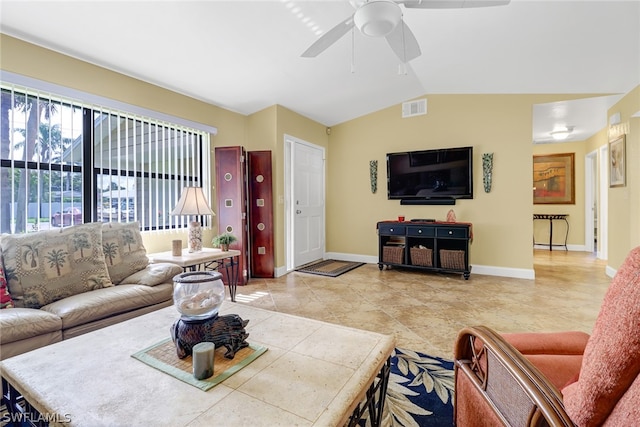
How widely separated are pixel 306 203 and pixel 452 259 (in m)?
2.50

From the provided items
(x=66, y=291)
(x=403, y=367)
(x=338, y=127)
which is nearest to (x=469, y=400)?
(x=403, y=367)

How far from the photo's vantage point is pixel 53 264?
82.7 inches

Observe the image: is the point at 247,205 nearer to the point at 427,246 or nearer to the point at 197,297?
the point at 427,246

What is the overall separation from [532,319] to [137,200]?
425cm

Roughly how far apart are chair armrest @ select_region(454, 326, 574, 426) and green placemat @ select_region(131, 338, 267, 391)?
843 millimetres

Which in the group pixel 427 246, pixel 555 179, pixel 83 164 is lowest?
pixel 427 246

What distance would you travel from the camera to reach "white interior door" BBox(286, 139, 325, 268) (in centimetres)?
495

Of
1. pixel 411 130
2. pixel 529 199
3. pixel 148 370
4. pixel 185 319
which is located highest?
pixel 411 130

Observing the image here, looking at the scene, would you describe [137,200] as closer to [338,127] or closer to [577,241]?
[338,127]

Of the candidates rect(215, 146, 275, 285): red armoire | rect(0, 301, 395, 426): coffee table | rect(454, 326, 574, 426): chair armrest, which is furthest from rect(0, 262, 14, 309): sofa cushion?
rect(454, 326, 574, 426): chair armrest

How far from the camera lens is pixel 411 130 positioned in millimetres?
5059

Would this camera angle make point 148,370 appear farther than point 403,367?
No

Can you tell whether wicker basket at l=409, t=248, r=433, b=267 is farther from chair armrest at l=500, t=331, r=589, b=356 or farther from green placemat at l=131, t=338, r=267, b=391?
green placemat at l=131, t=338, r=267, b=391

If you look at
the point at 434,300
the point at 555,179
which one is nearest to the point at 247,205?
the point at 434,300
